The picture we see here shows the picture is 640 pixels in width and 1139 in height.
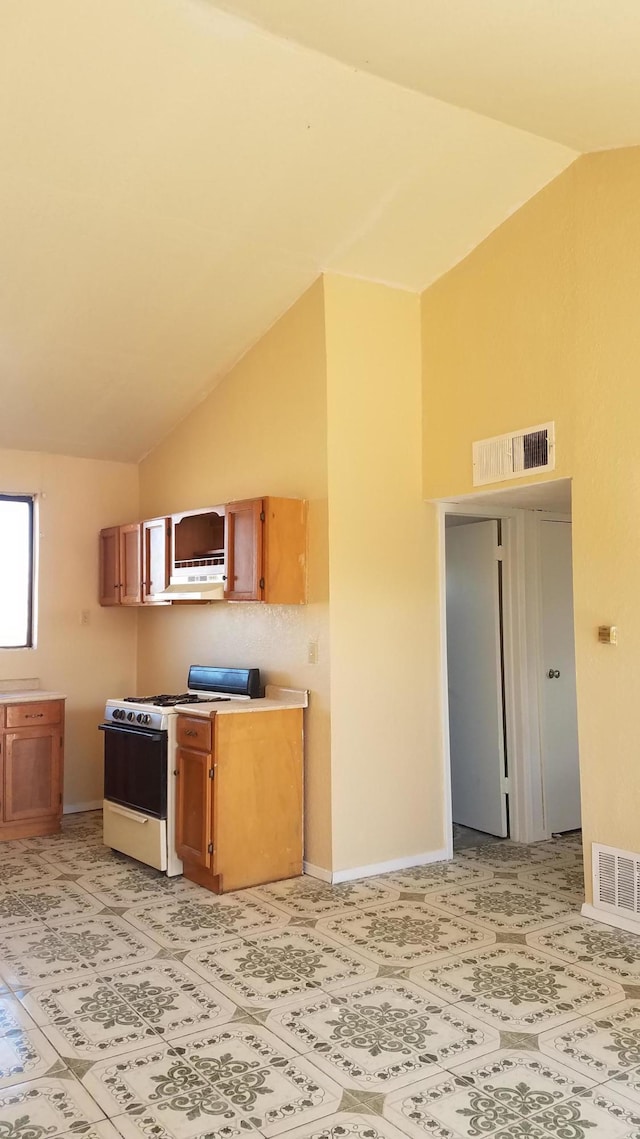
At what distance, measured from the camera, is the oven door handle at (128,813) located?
4.55 metres

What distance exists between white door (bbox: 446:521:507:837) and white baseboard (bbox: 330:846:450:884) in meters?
0.67

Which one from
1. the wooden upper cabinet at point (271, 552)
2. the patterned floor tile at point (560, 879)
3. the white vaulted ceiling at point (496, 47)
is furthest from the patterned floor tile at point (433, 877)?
the white vaulted ceiling at point (496, 47)

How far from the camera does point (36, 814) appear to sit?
536cm

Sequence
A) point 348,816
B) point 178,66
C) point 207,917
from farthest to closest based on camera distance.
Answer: point 348,816
point 207,917
point 178,66

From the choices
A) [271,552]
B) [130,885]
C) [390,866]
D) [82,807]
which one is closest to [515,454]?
[271,552]

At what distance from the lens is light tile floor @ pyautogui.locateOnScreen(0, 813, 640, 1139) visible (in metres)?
2.29

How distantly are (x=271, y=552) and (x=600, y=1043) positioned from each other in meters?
2.57

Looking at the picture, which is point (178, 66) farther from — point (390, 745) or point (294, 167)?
point (390, 745)

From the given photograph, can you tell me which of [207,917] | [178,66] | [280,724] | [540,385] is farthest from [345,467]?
[207,917]

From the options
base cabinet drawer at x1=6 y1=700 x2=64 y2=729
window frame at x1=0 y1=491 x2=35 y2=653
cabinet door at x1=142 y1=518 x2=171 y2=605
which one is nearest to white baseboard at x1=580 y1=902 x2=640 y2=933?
cabinet door at x1=142 y1=518 x2=171 y2=605

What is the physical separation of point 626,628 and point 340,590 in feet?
4.65

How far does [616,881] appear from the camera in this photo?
12.0ft

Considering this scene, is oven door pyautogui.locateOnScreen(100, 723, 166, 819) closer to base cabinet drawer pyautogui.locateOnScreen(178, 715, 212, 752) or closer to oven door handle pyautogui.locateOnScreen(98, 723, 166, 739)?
oven door handle pyautogui.locateOnScreen(98, 723, 166, 739)

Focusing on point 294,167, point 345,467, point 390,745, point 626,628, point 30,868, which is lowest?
point 30,868
